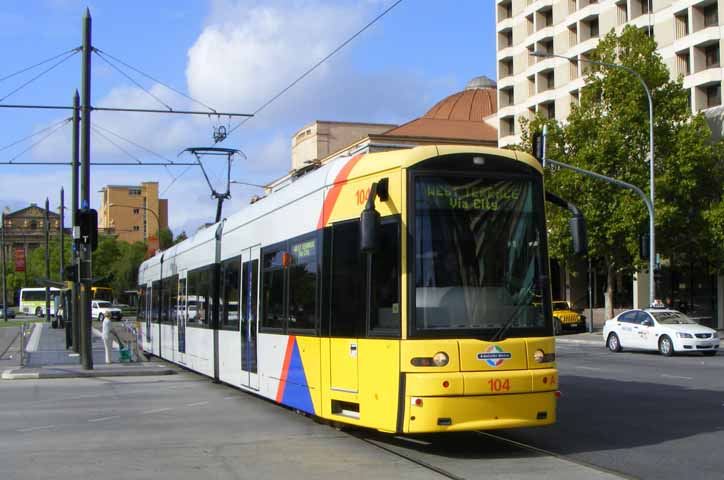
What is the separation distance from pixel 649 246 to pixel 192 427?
2824cm

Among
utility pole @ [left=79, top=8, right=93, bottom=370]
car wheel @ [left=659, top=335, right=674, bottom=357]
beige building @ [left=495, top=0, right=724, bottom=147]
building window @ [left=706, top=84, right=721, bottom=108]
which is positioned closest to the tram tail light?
utility pole @ [left=79, top=8, right=93, bottom=370]

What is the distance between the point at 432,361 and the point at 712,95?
1839 inches

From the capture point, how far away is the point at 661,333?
27.5 m

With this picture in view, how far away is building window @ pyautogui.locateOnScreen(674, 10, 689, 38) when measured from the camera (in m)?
52.7

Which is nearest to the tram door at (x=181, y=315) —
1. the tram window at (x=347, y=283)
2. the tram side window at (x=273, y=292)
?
the tram side window at (x=273, y=292)

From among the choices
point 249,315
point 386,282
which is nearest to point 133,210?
point 249,315

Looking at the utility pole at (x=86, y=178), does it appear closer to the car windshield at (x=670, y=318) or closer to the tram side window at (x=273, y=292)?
the tram side window at (x=273, y=292)

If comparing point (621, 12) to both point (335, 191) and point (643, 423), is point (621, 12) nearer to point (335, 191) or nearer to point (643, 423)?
point (643, 423)

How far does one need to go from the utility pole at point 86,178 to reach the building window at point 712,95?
38619mm

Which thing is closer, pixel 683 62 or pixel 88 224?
pixel 88 224

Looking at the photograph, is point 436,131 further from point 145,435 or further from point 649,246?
point 145,435

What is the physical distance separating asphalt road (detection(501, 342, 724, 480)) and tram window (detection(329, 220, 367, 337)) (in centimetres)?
244

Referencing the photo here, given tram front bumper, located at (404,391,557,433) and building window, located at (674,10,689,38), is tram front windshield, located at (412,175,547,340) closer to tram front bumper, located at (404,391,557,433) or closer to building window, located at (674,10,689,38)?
tram front bumper, located at (404,391,557,433)

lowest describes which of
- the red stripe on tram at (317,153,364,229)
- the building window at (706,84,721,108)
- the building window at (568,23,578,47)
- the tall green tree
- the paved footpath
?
the paved footpath
